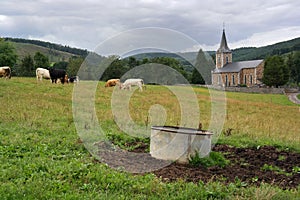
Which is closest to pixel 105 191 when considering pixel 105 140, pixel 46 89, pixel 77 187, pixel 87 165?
pixel 77 187

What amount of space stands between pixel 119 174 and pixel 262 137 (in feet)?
24.2

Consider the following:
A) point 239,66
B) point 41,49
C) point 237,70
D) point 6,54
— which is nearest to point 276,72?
point 237,70

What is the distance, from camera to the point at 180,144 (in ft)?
26.9

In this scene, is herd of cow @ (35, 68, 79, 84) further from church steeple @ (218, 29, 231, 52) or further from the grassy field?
church steeple @ (218, 29, 231, 52)

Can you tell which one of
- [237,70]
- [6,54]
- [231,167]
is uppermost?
[6,54]

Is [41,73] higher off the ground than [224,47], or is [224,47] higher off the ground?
[224,47]

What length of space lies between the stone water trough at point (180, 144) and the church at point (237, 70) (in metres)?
89.5

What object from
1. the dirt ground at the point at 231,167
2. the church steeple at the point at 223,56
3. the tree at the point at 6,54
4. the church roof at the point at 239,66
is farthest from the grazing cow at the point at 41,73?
the church steeple at the point at 223,56

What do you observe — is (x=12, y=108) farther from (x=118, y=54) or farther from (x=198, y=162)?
(x=198, y=162)

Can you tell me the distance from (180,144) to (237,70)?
103 m

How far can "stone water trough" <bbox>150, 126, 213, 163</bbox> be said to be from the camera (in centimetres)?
818

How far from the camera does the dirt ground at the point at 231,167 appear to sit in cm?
708

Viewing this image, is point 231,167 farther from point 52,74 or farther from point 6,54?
point 6,54

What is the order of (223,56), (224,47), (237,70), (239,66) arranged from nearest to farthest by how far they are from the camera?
1. (237,70)
2. (239,66)
3. (223,56)
4. (224,47)
